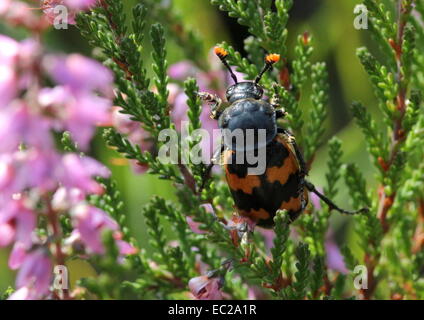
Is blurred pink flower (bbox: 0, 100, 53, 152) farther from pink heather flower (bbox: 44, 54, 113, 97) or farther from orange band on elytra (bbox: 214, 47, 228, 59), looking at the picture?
orange band on elytra (bbox: 214, 47, 228, 59)

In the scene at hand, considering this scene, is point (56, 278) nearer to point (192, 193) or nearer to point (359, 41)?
point (192, 193)

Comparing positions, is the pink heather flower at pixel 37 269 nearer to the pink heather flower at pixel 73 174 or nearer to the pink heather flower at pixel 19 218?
the pink heather flower at pixel 19 218

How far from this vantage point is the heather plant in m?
0.82

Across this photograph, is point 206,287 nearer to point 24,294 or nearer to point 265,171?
point 265,171

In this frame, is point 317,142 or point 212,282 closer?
point 212,282

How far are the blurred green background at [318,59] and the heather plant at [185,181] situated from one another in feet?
3.54

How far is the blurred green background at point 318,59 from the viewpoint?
3.14 meters

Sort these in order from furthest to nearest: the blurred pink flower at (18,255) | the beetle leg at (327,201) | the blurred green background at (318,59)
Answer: the blurred green background at (318,59) → the beetle leg at (327,201) → the blurred pink flower at (18,255)

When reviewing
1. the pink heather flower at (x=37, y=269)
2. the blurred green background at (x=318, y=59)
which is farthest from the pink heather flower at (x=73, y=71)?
the blurred green background at (x=318, y=59)

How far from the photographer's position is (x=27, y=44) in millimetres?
789

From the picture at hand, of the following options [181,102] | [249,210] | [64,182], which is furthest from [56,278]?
[181,102]

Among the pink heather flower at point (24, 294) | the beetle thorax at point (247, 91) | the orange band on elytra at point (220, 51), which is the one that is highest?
the orange band on elytra at point (220, 51)
